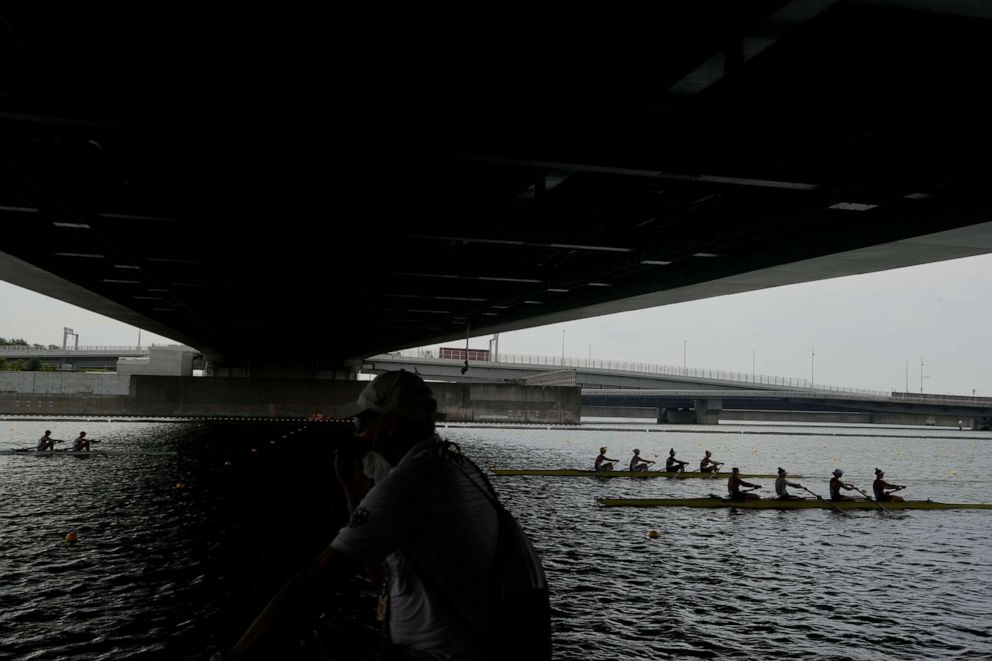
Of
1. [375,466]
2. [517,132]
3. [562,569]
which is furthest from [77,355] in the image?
[375,466]

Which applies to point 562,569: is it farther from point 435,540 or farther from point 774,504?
point 435,540

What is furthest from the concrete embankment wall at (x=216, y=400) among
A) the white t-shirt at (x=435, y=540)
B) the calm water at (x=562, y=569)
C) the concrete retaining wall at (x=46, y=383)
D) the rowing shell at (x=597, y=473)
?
the white t-shirt at (x=435, y=540)

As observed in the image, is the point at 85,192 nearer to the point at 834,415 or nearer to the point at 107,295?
the point at 107,295

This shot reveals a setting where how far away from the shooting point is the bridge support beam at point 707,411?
12644cm

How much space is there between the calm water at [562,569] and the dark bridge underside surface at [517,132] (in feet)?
26.2

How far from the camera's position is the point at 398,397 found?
11.2 feet

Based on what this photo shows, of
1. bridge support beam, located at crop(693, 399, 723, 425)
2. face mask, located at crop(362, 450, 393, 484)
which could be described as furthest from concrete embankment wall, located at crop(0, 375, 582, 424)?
face mask, located at crop(362, 450, 393, 484)

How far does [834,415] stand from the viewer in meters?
158

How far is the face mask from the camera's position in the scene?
3.50 m

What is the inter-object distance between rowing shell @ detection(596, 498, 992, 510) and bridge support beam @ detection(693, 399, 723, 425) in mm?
92976

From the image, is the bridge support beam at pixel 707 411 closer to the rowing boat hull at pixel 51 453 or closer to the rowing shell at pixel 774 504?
the rowing shell at pixel 774 504

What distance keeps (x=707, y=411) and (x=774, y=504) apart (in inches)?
3985

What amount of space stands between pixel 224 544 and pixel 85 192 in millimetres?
9763

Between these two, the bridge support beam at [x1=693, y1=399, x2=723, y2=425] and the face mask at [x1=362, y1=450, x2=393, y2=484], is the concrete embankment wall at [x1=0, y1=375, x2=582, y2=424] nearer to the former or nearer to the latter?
the bridge support beam at [x1=693, y1=399, x2=723, y2=425]
